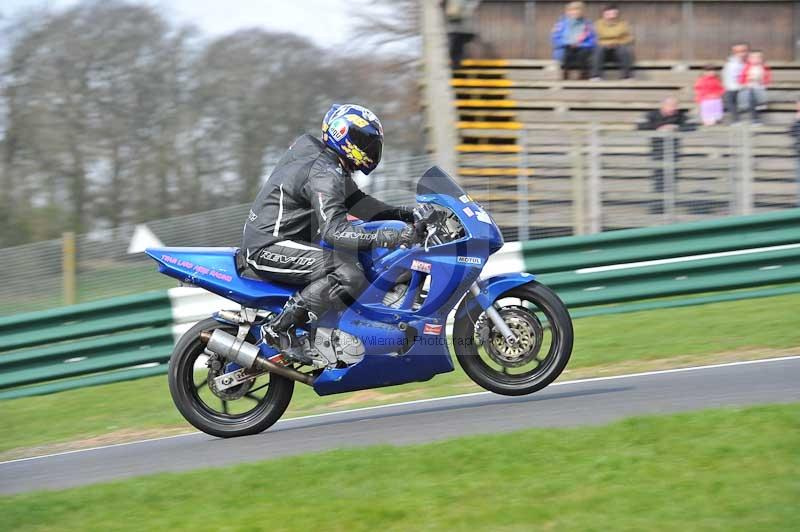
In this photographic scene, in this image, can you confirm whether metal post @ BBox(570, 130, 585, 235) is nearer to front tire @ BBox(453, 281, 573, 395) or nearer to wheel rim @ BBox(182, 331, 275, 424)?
front tire @ BBox(453, 281, 573, 395)

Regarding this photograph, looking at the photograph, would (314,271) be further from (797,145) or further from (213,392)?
(797,145)

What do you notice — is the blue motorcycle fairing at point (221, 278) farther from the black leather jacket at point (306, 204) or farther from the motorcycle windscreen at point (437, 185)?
the motorcycle windscreen at point (437, 185)

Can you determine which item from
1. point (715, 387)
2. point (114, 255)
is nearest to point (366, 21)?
point (114, 255)

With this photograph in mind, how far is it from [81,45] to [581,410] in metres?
19.9

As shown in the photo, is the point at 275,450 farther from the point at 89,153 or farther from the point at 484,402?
the point at 89,153

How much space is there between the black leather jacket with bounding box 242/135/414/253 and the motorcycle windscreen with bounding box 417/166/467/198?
42 centimetres

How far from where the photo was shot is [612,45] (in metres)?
16.6

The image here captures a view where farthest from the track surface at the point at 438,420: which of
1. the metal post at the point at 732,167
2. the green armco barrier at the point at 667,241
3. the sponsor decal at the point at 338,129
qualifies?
the metal post at the point at 732,167

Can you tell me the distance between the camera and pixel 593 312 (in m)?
10.8

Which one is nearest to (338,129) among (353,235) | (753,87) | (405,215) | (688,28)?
(353,235)

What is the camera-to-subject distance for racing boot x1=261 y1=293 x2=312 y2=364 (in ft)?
22.7

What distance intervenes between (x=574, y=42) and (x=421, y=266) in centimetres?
1034

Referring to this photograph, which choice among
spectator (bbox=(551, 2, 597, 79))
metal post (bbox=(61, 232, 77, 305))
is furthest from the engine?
spectator (bbox=(551, 2, 597, 79))

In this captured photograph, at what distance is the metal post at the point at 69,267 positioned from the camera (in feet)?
37.9
